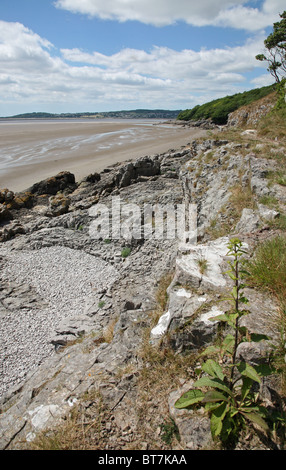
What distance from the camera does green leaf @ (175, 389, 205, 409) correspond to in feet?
9.38

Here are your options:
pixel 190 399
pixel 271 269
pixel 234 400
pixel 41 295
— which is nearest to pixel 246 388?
pixel 234 400

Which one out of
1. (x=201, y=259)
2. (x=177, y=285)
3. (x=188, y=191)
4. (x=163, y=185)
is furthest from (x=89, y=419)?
(x=163, y=185)

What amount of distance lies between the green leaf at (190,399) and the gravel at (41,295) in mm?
5671

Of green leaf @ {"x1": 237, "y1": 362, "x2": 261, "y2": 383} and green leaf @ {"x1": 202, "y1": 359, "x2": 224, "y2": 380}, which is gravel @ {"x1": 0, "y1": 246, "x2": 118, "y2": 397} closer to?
green leaf @ {"x1": 202, "y1": 359, "x2": 224, "y2": 380}

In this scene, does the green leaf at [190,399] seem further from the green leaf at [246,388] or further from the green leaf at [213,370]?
the green leaf at [246,388]

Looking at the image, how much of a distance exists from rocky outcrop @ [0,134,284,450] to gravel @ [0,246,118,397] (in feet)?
0.13

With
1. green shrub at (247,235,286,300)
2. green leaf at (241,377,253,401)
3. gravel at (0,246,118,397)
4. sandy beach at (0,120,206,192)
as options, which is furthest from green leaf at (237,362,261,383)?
sandy beach at (0,120,206,192)

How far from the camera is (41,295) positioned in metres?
10.2

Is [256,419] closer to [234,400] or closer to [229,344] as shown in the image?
[234,400]

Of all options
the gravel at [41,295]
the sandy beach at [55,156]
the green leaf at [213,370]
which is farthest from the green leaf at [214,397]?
the sandy beach at [55,156]

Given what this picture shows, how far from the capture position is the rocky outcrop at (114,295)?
147 inches

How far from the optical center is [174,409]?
10.3ft
